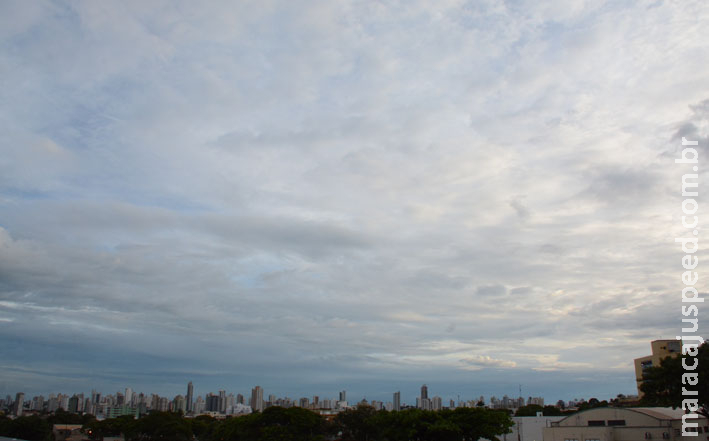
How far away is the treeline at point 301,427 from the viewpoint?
1941 inches

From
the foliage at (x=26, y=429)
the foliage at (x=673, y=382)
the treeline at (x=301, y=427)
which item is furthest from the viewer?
the foliage at (x=26, y=429)

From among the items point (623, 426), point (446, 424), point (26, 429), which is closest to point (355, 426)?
point (446, 424)

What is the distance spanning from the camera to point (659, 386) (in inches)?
1528

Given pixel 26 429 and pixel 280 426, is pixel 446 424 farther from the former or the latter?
pixel 26 429

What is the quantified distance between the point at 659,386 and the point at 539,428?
31.9 meters

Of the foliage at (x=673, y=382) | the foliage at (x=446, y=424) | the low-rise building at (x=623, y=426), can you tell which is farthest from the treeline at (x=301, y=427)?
the foliage at (x=673, y=382)

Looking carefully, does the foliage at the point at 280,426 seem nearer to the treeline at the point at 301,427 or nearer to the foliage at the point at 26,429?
the treeline at the point at 301,427

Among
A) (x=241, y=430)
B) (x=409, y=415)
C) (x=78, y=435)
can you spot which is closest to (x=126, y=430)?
(x=78, y=435)

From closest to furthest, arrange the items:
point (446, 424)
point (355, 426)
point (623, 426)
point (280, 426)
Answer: point (623, 426), point (446, 424), point (280, 426), point (355, 426)

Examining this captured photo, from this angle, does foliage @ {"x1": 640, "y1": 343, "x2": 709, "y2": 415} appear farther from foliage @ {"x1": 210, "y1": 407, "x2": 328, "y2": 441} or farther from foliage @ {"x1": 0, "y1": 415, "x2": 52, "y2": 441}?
foliage @ {"x1": 0, "y1": 415, "x2": 52, "y2": 441}

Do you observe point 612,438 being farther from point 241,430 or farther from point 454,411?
point 241,430

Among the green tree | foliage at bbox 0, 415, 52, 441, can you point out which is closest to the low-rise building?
the green tree

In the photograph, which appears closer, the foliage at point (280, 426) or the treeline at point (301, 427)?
the treeline at point (301, 427)

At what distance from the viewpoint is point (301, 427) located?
60969 millimetres
